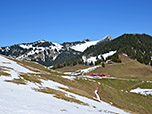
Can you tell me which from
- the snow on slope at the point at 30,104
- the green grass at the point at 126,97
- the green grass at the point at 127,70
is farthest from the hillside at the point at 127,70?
the snow on slope at the point at 30,104

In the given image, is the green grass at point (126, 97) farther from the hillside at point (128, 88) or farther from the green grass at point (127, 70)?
the green grass at point (127, 70)

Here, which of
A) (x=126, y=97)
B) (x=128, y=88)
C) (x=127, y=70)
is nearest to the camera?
(x=126, y=97)

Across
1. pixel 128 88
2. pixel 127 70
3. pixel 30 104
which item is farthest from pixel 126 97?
pixel 127 70

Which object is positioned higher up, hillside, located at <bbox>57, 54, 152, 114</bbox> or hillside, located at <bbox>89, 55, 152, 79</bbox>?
hillside, located at <bbox>89, 55, 152, 79</bbox>

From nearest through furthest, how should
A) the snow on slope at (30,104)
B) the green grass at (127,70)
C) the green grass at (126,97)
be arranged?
the snow on slope at (30,104) < the green grass at (126,97) < the green grass at (127,70)

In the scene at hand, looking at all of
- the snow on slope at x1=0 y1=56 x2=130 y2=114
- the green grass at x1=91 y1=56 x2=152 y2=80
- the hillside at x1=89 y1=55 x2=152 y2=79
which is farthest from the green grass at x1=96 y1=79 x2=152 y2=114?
the hillside at x1=89 y1=55 x2=152 y2=79

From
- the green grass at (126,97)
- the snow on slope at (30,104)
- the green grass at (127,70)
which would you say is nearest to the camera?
the snow on slope at (30,104)

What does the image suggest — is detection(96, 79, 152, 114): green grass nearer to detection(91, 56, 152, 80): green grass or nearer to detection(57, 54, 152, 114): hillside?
detection(57, 54, 152, 114): hillside

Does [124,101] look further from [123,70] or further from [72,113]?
[123,70]

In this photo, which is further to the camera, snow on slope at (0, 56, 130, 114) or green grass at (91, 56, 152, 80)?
green grass at (91, 56, 152, 80)

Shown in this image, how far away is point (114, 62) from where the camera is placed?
196125 mm

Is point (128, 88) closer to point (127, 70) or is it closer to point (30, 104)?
point (127, 70)

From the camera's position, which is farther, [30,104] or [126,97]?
[126,97]

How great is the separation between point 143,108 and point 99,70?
99121 millimetres
